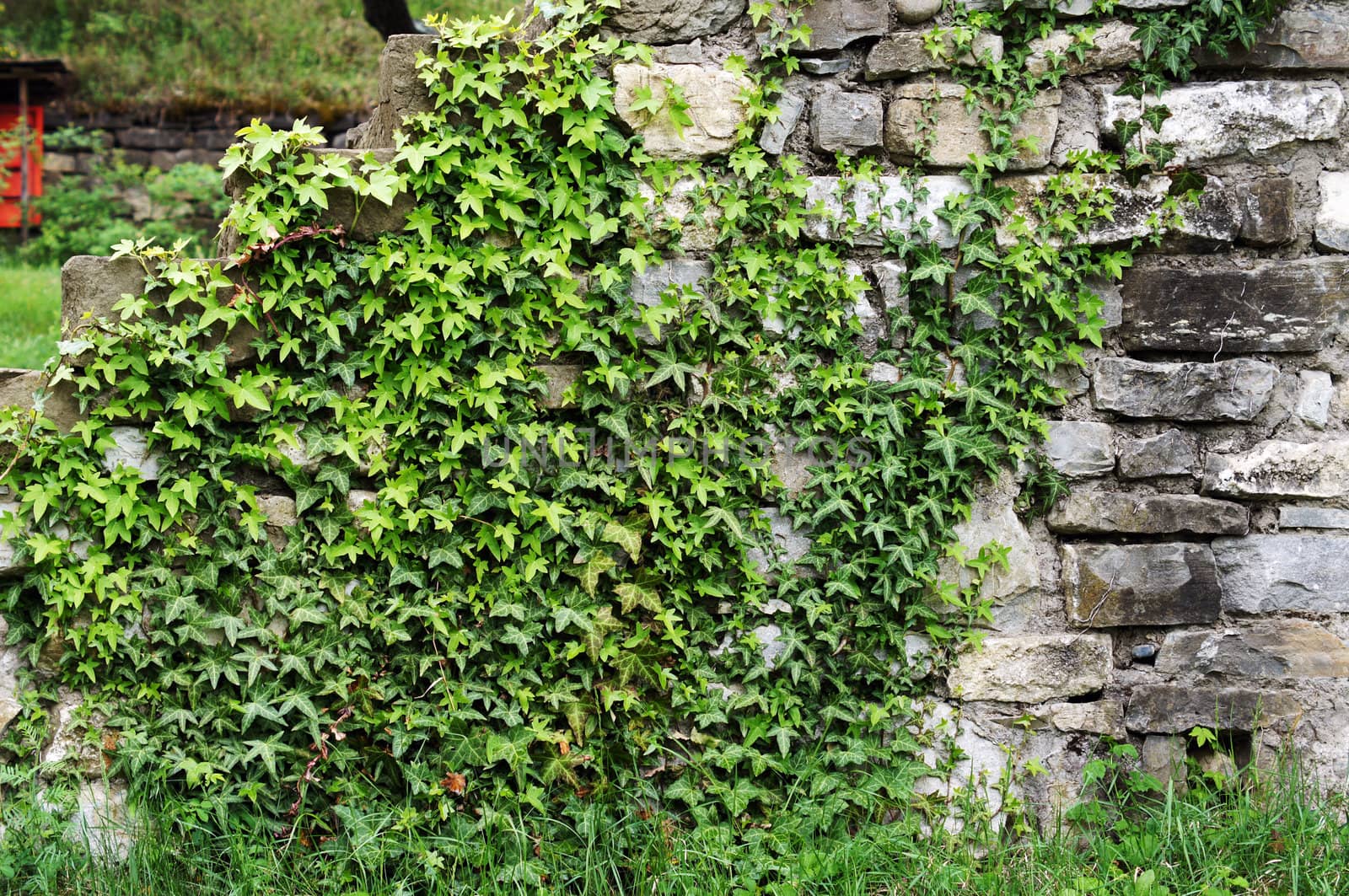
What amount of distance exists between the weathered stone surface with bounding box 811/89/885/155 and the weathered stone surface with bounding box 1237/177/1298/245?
3.32ft

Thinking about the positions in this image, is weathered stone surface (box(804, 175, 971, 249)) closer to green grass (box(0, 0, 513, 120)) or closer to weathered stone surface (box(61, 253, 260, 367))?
weathered stone surface (box(61, 253, 260, 367))

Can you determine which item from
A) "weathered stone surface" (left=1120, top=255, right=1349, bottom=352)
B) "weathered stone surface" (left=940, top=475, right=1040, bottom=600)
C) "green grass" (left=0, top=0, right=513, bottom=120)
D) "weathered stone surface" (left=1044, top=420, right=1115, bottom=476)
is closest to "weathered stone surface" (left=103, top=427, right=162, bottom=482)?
"weathered stone surface" (left=940, top=475, right=1040, bottom=600)

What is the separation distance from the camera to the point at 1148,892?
2234mm

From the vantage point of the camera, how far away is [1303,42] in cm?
257

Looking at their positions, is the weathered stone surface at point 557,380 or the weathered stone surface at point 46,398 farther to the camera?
the weathered stone surface at point 557,380

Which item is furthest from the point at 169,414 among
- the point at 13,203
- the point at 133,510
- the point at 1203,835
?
the point at 13,203

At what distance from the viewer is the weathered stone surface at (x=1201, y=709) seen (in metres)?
2.64

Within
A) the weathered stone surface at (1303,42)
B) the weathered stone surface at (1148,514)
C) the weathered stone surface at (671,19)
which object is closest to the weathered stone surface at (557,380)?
the weathered stone surface at (671,19)

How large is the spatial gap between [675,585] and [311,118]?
24.4 ft

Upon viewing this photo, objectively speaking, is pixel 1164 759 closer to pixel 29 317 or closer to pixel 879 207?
pixel 879 207

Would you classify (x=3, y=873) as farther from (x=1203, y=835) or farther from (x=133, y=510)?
(x=1203, y=835)

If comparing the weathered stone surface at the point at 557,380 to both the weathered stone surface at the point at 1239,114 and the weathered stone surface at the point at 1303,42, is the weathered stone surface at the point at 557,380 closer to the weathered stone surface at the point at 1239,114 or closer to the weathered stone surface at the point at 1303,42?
the weathered stone surface at the point at 1239,114

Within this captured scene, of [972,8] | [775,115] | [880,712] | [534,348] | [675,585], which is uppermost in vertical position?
[972,8]

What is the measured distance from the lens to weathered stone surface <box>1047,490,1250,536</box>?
264 centimetres
